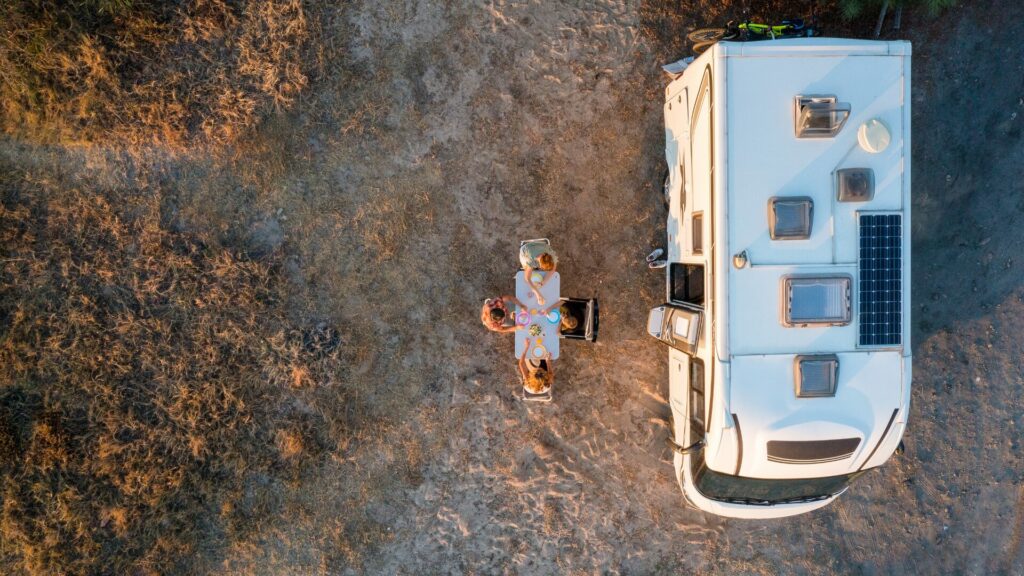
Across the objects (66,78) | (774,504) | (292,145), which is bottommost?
(774,504)

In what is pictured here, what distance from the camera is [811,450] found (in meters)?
4.60

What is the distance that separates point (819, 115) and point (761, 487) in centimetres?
333

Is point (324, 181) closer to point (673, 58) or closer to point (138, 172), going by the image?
point (138, 172)

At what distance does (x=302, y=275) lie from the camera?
5922 millimetres

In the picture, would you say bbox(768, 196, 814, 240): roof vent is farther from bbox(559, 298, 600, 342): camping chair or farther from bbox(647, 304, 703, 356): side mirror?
bbox(559, 298, 600, 342): camping chair

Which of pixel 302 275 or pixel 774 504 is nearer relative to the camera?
pixel 774 504

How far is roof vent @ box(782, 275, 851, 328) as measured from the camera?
4438mm

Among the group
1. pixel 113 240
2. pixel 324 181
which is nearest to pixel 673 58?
pixel 324 181

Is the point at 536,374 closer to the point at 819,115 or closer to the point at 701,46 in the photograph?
the point at 819,115

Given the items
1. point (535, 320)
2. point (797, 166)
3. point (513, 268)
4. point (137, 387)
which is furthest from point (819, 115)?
point (137, 387)

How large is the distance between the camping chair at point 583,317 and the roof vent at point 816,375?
1863 mm

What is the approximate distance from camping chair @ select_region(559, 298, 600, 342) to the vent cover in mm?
1885

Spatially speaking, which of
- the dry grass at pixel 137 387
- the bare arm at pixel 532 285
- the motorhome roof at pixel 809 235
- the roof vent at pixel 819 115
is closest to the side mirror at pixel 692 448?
A: the motorhome roof at pixel 809 235

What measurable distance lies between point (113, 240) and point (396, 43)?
3757 millimetres
